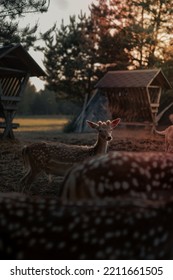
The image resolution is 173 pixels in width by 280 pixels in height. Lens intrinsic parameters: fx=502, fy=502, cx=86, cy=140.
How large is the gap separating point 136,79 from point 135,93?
29.1 inches

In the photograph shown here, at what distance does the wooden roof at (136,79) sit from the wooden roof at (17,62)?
18.8 feet

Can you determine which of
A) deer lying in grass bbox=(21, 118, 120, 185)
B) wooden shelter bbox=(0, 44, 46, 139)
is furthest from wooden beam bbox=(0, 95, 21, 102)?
Result: deer lying in grass bbox=(21, 118, 120, 185)

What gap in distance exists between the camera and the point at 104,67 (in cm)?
2947

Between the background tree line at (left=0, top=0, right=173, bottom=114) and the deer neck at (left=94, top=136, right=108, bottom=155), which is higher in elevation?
the background tree line at (left=0, top=0, right=173, bottom=114)

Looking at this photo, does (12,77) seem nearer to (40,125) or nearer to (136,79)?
(136,79)

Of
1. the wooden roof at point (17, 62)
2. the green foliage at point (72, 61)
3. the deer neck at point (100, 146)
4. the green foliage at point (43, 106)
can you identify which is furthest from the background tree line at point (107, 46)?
the green foliage at point (43, 106)

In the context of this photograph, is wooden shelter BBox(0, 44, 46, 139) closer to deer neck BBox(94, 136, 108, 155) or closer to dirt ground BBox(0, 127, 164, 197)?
dirt ground BBox(0, 127, 164, 197)

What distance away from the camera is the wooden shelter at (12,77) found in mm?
18141

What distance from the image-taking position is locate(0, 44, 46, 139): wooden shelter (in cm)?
1814

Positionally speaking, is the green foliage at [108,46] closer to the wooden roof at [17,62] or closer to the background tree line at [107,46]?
the background tree line at [107,46]

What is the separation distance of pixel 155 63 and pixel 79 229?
26947 millimetres

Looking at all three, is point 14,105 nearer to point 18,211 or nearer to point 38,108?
point 18,211

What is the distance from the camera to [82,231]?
8.96ft

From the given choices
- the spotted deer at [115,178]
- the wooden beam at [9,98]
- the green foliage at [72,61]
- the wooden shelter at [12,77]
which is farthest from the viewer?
the green foliage at [72,61]
